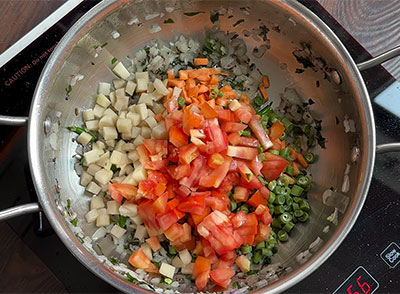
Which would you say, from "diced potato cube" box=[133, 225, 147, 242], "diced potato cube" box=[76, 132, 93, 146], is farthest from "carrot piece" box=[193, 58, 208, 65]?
"diced potato cube" box=[133, 225, 147, 242]

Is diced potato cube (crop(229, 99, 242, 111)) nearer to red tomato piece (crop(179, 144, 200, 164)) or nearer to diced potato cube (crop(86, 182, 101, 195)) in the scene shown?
red tomato piece (crop(179, 144, 200, 164))

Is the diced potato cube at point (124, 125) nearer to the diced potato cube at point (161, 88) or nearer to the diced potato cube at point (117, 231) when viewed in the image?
the diced potato cube at point (161, 88)

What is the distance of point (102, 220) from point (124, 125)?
242mm

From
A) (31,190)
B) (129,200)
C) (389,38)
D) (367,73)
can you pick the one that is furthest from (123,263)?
(389,38)

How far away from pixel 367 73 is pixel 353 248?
467 mm

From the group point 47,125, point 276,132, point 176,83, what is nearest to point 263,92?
point 276,132

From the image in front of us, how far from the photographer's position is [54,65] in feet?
3.69

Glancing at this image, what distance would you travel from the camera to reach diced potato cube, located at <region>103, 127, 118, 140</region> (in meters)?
1.29

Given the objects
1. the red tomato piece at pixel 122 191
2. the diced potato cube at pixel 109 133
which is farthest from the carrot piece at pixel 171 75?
the red tomato piece at pixel 122 191

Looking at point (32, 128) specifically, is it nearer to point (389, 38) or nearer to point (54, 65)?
point (54, 65)

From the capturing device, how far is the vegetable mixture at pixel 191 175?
1213 mm

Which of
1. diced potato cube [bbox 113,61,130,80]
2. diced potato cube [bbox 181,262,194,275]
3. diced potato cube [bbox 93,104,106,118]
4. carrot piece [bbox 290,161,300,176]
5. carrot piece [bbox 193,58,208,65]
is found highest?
carrot piece [bbox 193,58,208,65]

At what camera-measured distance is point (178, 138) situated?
48.6 inches

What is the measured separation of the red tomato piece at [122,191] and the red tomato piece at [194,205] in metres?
0.12
